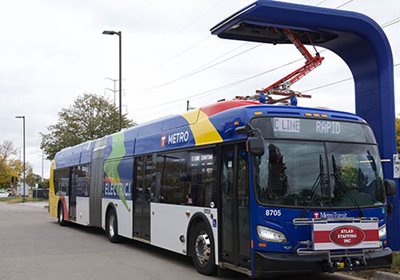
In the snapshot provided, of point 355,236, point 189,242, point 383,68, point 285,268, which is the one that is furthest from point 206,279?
point 383,68

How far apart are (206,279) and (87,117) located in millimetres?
33218

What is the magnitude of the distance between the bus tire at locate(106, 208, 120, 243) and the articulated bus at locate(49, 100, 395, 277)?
171 inches

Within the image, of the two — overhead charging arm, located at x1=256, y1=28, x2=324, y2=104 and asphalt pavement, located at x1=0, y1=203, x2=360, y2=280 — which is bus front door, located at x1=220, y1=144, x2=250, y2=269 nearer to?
asphalt pavement, located at x1=0, y1=203, x2=360, y2=280

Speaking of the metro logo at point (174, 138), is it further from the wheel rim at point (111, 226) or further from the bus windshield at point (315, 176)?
the wheel rim at point (111, 226)

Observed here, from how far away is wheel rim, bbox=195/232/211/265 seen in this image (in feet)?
31.0

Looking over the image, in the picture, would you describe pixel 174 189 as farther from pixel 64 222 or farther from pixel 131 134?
pixel 64 222

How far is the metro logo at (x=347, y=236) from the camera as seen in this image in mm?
7824

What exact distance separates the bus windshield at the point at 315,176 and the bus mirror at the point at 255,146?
42 centimetres

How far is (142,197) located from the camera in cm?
1295

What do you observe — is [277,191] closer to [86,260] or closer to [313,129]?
[313,129]

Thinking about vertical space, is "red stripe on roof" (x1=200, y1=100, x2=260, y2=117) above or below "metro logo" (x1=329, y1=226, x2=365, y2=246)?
above

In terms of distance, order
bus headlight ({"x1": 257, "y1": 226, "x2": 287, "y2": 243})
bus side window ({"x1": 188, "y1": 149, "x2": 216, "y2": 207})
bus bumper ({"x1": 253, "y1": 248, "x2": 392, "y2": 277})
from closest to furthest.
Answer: bus bumper ({"x1": 253, "y1": 248, "x2": 392, "y2": 277}), bus headlight ({"x1": 257, "y1": 226, "x2": 287, "y2": 243}), bus side window ({"x1": 188, "y1": 149, "x2": 216, "y2": 207})

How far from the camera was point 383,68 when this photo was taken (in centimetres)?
1147

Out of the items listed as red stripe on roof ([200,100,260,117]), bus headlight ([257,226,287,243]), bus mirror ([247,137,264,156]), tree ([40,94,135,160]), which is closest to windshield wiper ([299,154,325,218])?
bus headlight ([257,226,287,243])
